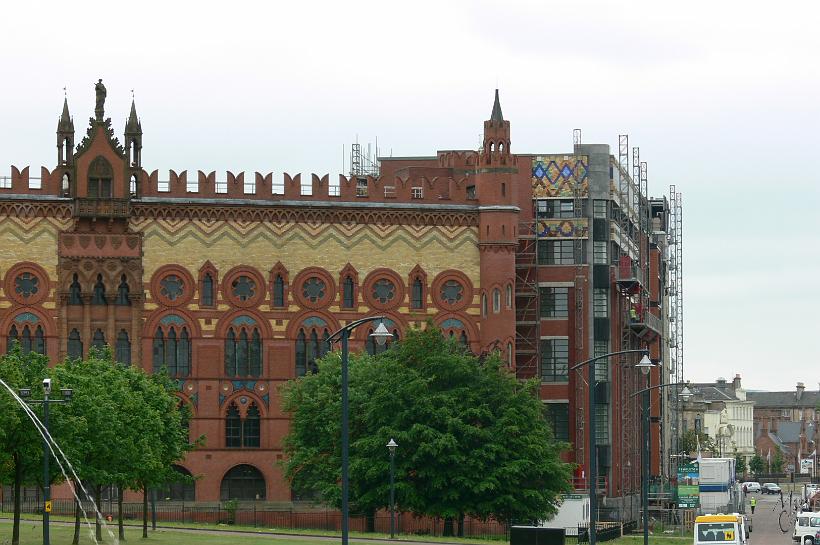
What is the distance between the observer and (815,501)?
155125 millimetres

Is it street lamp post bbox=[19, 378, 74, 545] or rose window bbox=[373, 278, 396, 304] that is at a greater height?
rose window bbox=[373, 278, 396, 304]

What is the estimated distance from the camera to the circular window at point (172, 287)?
112688 millimetres

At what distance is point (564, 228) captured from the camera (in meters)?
126

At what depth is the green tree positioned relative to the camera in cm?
6919

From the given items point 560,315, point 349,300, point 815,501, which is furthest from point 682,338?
point 349,300

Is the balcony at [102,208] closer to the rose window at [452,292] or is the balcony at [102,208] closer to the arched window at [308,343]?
the arched window at [308,343]

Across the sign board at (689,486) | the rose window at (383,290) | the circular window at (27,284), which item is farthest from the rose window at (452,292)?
the circular window at (27,284)

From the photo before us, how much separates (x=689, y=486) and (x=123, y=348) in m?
36.2

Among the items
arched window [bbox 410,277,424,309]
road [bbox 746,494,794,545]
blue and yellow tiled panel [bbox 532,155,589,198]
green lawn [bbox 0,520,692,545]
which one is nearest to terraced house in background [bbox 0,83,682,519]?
arched window [bbox 410,277,424,309]

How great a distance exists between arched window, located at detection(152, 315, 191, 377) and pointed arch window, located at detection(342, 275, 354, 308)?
9401mm

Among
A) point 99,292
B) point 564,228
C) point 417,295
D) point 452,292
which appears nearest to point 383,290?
point 417,295

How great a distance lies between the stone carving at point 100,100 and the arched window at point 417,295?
67.8 feet

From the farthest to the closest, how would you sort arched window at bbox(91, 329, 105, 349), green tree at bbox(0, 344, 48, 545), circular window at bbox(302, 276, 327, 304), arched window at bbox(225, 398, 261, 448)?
circular window at bbox(302, 276, 327, 304)
arched window at bbox(225, 398, 261, 448)
arched window at bbox(91, 329, 105, 349)
green tree at bbox(0, 344, 48, 545)

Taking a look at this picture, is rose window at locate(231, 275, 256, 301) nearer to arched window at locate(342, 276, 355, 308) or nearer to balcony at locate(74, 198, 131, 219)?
arched window at locate(342, 276, 355, 308)
